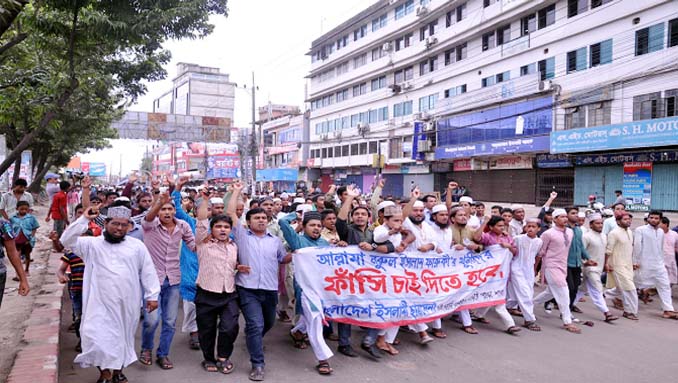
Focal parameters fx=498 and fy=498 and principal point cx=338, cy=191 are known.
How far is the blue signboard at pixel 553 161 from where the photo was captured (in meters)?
22.9

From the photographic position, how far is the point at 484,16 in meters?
27.1

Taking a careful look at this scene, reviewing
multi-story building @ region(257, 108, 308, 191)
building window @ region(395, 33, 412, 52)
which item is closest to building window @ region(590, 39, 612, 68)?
building window @ region(395, 33, 412, 52)

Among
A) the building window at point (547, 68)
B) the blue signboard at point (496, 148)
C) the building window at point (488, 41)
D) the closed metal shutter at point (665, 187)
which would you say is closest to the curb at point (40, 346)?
the closed metal shutter at point (665, 187)

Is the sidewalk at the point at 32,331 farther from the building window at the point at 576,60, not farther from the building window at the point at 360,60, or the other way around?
the building window at the point at 360,60

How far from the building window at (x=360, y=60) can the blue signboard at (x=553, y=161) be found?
62.5ft

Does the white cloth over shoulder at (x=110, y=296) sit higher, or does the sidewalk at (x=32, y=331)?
the white cloth over shoulder at (x=110, y=296)

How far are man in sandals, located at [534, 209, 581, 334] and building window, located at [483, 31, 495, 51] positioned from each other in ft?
74.9

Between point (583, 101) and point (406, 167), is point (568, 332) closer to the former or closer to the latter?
point (583, 101)

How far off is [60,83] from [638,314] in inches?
399

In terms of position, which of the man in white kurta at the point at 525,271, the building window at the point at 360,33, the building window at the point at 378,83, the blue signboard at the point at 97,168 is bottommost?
the man in white kurta at the point at 525,271

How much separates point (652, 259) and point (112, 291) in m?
7.44

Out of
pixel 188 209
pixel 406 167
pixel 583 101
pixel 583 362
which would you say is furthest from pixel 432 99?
pixel 583 362

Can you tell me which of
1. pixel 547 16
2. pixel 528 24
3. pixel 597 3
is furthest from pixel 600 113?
pixel 528 24

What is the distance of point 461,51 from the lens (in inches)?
1169
